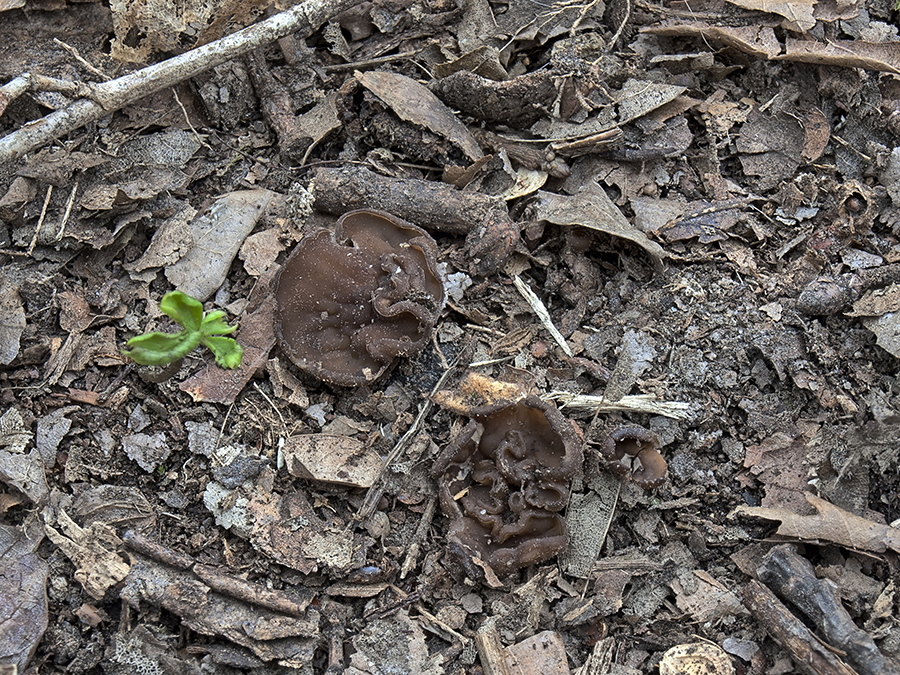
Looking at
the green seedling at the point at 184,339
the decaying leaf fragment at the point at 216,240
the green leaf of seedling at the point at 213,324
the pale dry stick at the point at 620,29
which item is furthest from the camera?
the pale dry stick at the point at 620,29

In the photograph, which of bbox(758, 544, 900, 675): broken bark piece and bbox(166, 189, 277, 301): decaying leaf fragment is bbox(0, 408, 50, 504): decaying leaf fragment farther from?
bbox(758, 544, 900, 675): broken bark piece

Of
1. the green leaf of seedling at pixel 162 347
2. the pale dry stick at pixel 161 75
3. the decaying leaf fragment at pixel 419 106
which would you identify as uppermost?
the pale dry stick at pixel 161 75

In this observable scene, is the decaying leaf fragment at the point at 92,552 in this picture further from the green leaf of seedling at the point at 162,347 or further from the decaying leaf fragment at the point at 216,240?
the decaying leaf fragment at the point at 216,240

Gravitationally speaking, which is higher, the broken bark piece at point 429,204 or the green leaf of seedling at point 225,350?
the broken bark piece at point 429,204

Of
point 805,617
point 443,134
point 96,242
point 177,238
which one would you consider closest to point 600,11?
point 443,134

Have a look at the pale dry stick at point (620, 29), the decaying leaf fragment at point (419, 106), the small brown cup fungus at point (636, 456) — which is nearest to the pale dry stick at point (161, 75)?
the decaying leaf fragment at point (419, 106)

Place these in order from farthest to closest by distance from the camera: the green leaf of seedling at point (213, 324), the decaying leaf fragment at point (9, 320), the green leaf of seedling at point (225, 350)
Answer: the decaying leaf fragment at point (9, 320) → the green leaf of seedling at point (225, 350) → the green leaf of seedling at point (213, 324)

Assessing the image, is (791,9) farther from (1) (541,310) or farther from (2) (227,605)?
(2) (227,605)
